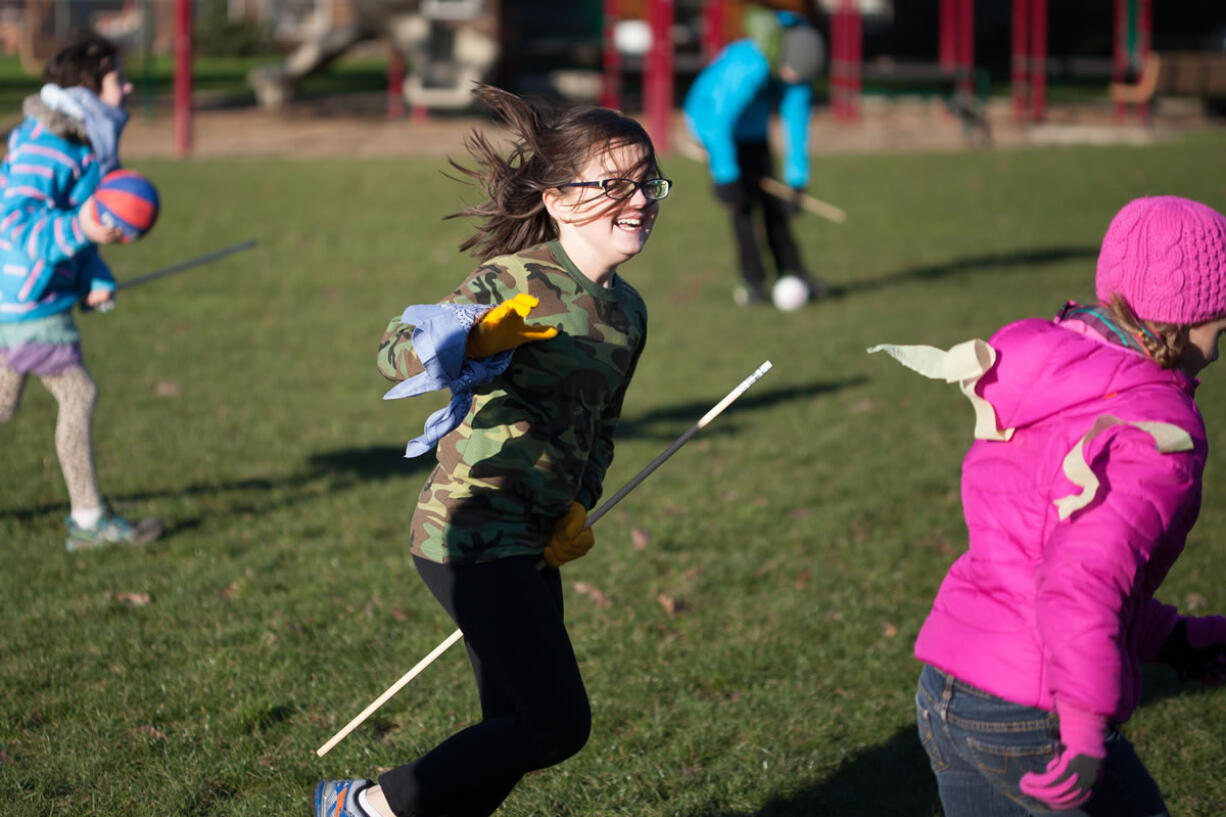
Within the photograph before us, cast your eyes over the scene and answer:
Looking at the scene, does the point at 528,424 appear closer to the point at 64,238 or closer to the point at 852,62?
the point at 64,238

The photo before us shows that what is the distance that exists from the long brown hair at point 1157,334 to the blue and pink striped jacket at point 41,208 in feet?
13.8

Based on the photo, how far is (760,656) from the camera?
16.1ft

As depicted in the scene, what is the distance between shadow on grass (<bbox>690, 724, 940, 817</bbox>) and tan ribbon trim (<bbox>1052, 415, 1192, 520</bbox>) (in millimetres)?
1812

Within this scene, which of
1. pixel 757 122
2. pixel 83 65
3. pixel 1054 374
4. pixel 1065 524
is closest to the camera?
pixel 1065 524

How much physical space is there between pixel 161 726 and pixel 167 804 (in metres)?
0.54

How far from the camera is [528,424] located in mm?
3072

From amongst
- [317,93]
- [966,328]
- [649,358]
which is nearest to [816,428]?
[649,358]

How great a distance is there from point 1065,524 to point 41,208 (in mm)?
4461

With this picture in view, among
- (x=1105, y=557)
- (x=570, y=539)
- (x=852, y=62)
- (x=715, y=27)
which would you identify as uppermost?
(x=715, y=27)

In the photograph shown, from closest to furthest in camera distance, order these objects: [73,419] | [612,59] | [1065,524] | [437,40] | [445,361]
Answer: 1. [1065,524]
2. [445,361]
3. [73,419]
4. [612,59]
5. [437,40]

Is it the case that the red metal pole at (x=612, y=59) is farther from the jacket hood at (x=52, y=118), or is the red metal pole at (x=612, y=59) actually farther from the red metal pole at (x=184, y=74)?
the jacket hood at (x=52, y=118)

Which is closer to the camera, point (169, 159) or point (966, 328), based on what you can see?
point (966, 328)

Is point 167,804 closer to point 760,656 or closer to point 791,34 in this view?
point 760,656

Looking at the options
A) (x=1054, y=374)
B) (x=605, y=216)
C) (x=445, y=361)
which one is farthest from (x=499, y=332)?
(x=1054, y=374)
